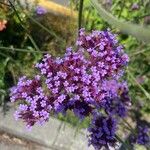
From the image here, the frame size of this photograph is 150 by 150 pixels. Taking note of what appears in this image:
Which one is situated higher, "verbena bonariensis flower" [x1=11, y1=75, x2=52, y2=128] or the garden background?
"verbena bonariensis flower" [x1=11, y1=75, x2=52, y2=128]

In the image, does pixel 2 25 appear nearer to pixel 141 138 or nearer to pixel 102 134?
pixel 141 138

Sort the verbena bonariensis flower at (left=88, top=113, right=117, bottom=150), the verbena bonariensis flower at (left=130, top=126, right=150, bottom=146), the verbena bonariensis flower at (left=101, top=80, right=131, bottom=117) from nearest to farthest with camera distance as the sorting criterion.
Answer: the verbena bonariensis flower at (left=88, top=113, right=117, bottom=150), the verbena bonariensis flower at (left=101, top=80, right=131, bottom=117), the verbena bonariensis flower at (left=130, top=126, right=150, bottom=146)

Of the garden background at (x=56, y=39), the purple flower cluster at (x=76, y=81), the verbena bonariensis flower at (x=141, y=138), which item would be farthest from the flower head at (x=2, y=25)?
the purple flower cluster at (x=76, y=81)

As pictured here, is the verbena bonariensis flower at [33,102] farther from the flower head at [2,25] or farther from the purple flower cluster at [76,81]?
the flower head at [2,25]

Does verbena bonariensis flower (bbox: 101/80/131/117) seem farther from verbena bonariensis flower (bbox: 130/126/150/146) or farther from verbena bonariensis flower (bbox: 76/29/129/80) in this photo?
verbena bonariensis flower (bbox: 76/29/129/80)

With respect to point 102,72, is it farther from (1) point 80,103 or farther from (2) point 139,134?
(2) point 139,134

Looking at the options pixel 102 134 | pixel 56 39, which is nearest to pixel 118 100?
pixel 102 134

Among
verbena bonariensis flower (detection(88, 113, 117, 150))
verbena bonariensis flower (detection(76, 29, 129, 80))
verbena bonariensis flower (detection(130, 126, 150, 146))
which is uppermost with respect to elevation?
verbena bonariensis flower (detection(76, 29, 129, 80))

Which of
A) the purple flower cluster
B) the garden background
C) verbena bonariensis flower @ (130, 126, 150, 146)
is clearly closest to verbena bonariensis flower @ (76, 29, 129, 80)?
the purple flower cluster

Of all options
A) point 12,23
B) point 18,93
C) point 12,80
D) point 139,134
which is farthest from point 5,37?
point 18,93
